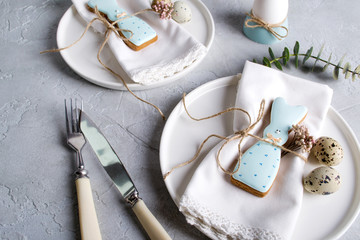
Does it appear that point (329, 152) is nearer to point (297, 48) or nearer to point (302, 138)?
point (302, 138)

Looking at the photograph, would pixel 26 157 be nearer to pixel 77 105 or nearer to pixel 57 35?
pixel 77 105

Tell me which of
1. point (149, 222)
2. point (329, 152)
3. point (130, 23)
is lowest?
point (149, 222)

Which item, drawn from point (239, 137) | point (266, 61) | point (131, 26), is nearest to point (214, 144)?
point (239, 137)

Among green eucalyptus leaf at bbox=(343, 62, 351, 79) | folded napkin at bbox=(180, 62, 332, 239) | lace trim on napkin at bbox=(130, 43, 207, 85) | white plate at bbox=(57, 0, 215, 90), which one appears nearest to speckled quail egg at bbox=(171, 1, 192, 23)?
white plate at bbox=(57, 0, 215, 90)

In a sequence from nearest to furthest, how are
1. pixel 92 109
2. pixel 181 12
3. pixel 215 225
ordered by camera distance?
pixel 215 225 < pixel 92 109 < pixel 181 12

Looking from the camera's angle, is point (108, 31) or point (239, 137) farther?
point (108, 31)

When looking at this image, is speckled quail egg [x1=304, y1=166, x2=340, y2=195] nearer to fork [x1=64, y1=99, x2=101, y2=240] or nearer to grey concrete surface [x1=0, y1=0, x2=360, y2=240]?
grey concrete surface [x1=0, y1=0, x2=360, y2=240]

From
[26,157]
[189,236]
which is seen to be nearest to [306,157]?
[189,236]

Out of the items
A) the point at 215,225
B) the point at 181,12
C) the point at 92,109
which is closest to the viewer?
the point at 215,225

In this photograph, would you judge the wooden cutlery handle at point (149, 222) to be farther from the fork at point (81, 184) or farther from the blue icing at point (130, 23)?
the blue icing at point (130, 23)
